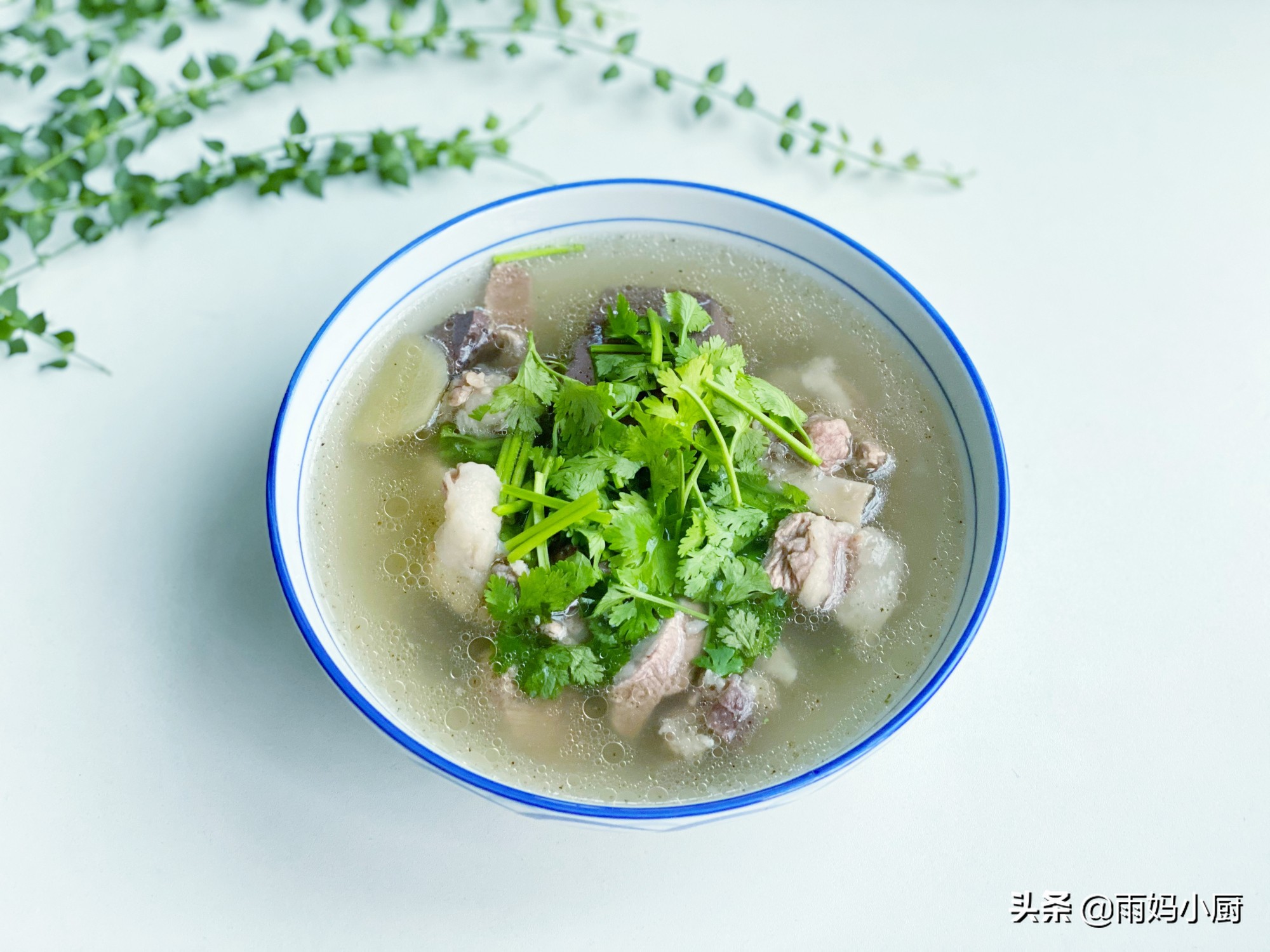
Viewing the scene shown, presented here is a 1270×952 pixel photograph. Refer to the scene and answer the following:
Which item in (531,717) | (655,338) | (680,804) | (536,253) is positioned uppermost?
(536,253)

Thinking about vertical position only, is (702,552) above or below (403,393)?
below

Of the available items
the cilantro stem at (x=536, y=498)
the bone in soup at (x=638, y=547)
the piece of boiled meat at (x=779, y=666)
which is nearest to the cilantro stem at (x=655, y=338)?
the bone in soup at (x=638, y=547)

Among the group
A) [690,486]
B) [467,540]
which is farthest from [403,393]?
[690,486]

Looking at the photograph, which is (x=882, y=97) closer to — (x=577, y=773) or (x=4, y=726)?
(x=577, y=773)

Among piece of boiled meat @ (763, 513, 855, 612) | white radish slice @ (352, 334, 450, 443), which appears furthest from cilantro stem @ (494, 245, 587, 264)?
piece of boiled meat @ (763, 513, 855, 612)

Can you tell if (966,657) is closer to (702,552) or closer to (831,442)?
(831,442)

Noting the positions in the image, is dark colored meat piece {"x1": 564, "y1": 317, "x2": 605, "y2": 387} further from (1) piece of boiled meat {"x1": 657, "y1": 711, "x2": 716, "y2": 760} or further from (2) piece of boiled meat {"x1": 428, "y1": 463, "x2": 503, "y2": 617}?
(1) piece of boiled meat {"x1": 657, "y1": 711, "x2": 716, "y2": 760}

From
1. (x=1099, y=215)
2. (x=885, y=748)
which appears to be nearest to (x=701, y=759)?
→ (x=885, y=748)
